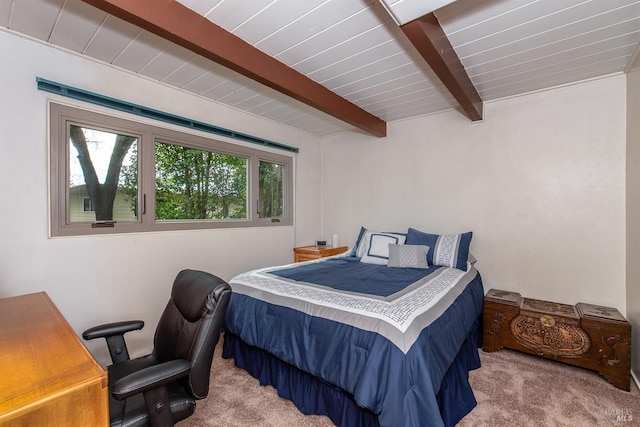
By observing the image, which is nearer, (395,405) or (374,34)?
(395,405)

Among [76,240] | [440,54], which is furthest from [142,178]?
[440,54]

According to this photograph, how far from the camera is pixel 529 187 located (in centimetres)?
285

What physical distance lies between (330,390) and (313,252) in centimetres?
210

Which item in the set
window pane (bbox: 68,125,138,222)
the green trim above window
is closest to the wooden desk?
window pane (bbox: 68,125,138,222)

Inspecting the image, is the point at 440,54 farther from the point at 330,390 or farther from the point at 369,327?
the point at 330,390

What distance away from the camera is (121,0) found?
4.64ft

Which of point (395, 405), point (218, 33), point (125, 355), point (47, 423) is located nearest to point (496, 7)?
point (218, 33)

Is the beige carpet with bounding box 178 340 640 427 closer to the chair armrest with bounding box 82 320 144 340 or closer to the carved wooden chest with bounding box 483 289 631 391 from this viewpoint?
the carved wooden chest with bounding box 483 289 631 391

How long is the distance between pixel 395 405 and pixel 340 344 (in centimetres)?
38

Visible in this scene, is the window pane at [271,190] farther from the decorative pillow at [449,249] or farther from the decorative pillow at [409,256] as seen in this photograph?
the decorative pillow at [449,249]

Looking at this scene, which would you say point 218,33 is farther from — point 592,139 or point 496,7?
point 592,139

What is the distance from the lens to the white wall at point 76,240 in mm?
1896

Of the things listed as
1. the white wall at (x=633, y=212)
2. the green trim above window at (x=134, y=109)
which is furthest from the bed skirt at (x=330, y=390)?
the green trim above window at (x=134, y=109)

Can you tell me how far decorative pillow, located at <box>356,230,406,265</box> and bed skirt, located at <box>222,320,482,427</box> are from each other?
1086mm
